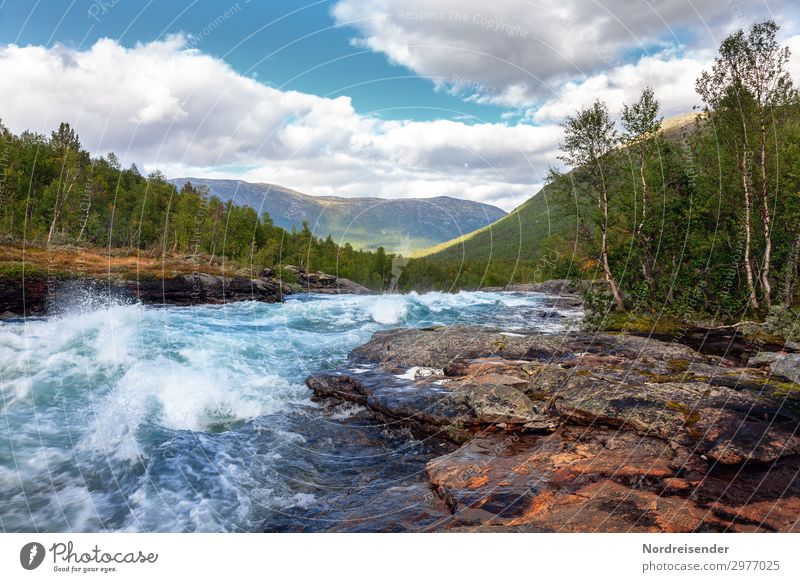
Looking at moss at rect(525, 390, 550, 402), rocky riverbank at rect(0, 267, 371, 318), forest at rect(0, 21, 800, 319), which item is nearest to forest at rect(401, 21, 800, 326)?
forest at rect(0, 21, 800, 319)

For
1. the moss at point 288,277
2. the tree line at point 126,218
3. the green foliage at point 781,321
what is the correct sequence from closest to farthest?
the green foliage at point 781,321, the tree line at point 126,218, the moss at point 288,277

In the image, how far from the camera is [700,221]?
26688mm

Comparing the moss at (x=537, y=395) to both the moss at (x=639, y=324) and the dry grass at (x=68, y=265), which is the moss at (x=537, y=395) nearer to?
the moss at (x=639, y=324)

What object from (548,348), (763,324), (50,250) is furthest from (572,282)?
(50,250)

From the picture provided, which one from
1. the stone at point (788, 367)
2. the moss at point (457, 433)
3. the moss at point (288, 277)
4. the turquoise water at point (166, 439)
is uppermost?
the moss at point (288, 277)

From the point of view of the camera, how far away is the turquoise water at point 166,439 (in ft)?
26.2

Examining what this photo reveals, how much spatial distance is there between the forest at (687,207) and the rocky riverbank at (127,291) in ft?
124

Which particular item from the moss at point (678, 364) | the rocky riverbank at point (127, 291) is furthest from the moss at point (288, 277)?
the moss at point (678, 364)

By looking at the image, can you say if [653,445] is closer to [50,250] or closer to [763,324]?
[763,324]

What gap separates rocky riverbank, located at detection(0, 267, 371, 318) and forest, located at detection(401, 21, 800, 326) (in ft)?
124
